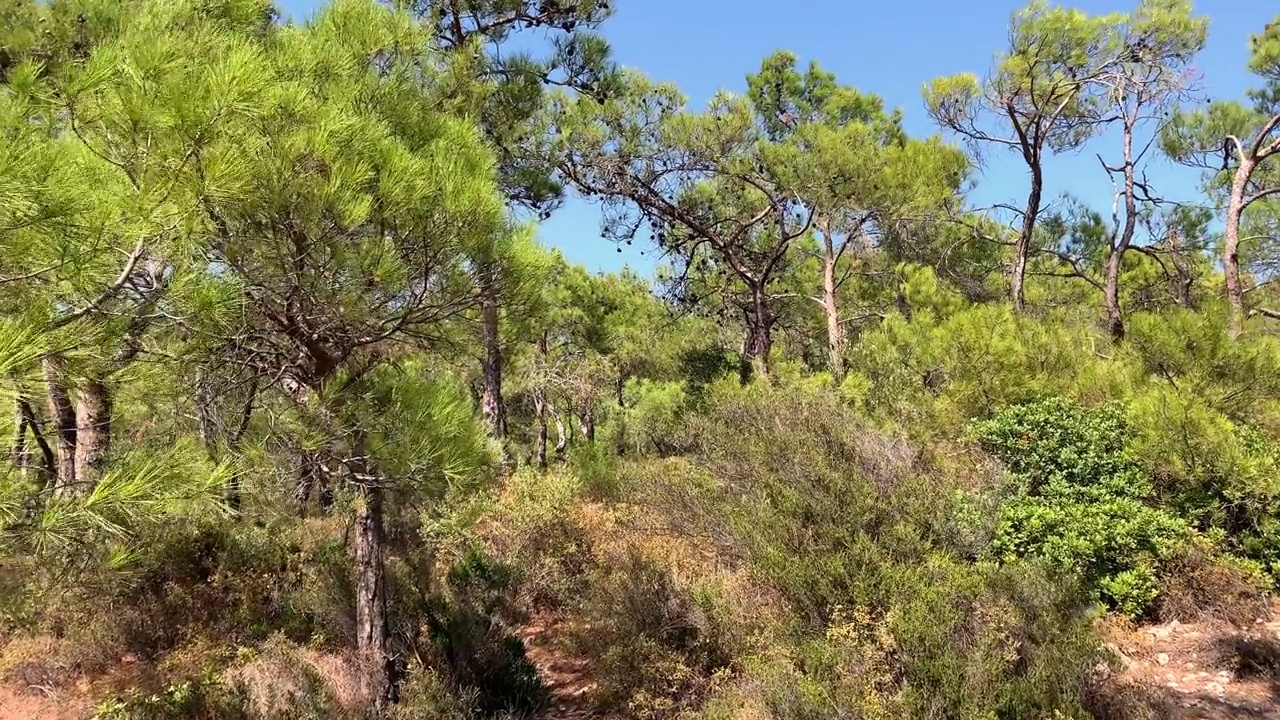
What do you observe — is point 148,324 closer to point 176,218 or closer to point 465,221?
point 176,218

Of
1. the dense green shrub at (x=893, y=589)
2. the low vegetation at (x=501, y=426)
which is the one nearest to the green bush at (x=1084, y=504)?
the low vegetation at (x=501, y=426)

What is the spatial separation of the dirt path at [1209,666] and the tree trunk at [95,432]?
506cm

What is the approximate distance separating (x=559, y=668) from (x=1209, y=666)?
4256mm

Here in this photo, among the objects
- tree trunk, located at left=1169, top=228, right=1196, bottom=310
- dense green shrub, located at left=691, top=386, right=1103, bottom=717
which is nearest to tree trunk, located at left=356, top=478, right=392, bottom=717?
dense green shrub, located at left=691, top=386, right=1103, bottom=717

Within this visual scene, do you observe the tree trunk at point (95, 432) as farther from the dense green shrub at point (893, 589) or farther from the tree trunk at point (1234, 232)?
the tree trunk at point (1234, 232)

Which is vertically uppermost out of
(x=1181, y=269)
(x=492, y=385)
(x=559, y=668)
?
(x=1181, y=269)

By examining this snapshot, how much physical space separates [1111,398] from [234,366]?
6726mm

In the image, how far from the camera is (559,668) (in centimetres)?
531

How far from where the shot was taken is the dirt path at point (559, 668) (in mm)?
4578

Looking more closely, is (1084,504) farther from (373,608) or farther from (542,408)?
(542,408)

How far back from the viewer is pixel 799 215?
8.70m

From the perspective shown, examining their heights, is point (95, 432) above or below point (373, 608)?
above

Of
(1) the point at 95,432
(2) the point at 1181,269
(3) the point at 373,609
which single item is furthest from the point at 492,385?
(2) the point at 1181,269

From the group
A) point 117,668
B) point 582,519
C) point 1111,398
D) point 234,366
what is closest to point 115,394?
point 234,366
